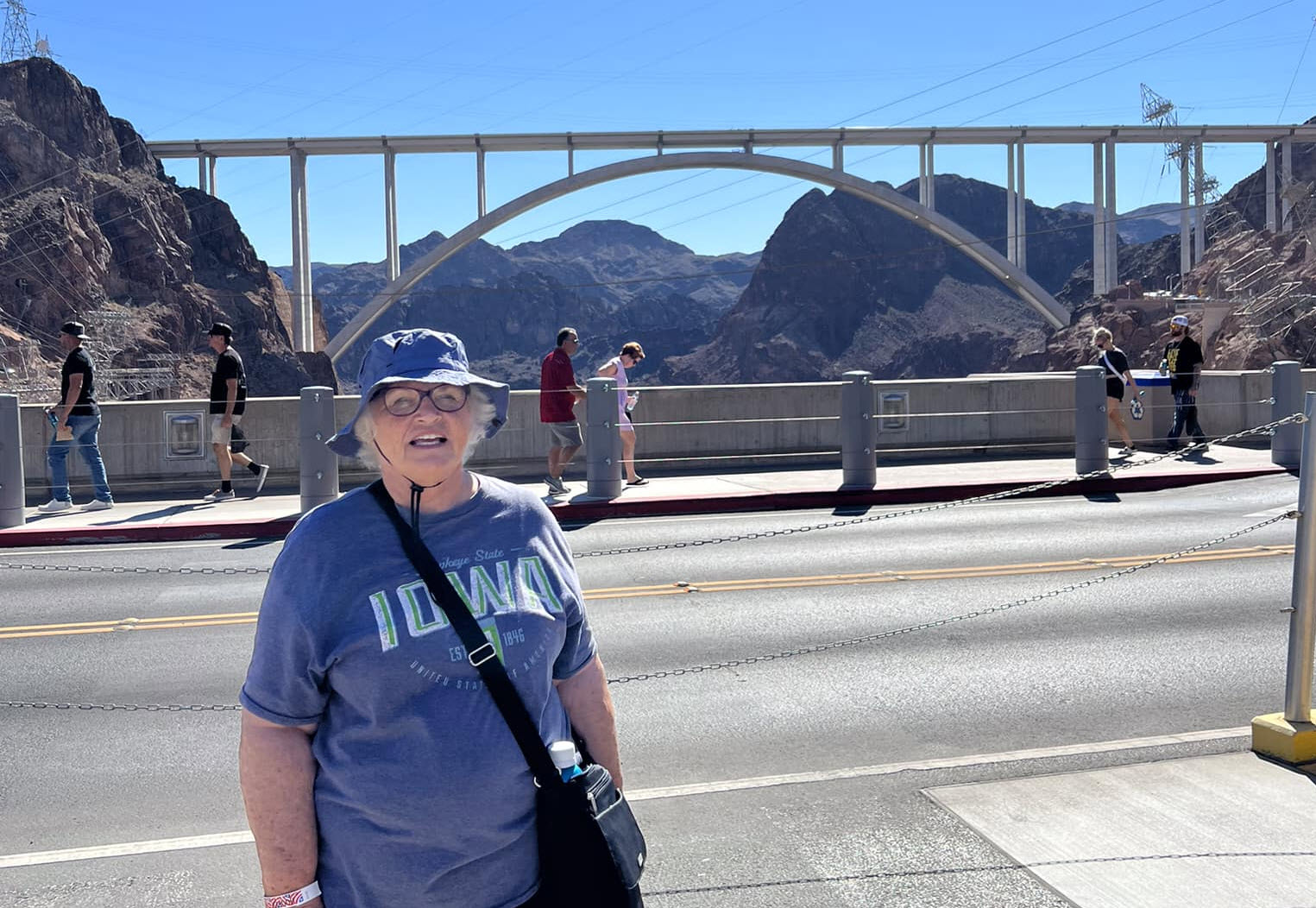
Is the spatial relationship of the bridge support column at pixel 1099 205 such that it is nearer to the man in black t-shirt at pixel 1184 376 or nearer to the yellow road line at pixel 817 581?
the man in black t-shirt at pixel 1184 376

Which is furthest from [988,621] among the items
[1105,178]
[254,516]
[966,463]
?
[1105,178]

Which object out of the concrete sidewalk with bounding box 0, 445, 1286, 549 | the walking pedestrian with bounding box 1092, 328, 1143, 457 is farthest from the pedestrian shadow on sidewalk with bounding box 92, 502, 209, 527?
the walking pedestrian with bounding box 1092, 328, 1143, 457

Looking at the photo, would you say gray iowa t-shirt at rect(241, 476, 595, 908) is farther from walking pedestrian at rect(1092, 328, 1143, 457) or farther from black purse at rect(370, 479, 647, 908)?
walking pedestrian at rect(1092, 328, 1143, 457)

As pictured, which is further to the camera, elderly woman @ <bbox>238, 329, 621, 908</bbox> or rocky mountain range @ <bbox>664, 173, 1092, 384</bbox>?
rocky mountain range @ <bbox>664, 173, 1092, 384</bbox>

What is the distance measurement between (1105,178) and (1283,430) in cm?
4981

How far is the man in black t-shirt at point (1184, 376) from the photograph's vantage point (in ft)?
52.8

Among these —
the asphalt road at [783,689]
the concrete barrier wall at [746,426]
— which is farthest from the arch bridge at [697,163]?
the asphalt road at [783,689]

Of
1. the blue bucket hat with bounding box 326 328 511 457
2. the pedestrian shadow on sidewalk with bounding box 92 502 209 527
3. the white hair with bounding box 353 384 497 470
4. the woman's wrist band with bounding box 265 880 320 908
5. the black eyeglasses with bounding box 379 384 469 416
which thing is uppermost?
the blue bucket hat with bounding box 326 328 511 457

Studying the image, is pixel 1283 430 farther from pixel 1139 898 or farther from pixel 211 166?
pixel 211 166

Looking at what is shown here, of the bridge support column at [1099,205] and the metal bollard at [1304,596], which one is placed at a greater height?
the bridge support column at [1099,205]

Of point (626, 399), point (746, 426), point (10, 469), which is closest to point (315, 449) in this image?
point (10, 469)

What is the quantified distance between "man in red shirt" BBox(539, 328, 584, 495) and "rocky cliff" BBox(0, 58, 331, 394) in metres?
53.5

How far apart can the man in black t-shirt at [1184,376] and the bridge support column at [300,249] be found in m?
47.3

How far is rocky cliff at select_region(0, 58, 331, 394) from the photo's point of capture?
67.1 metres
